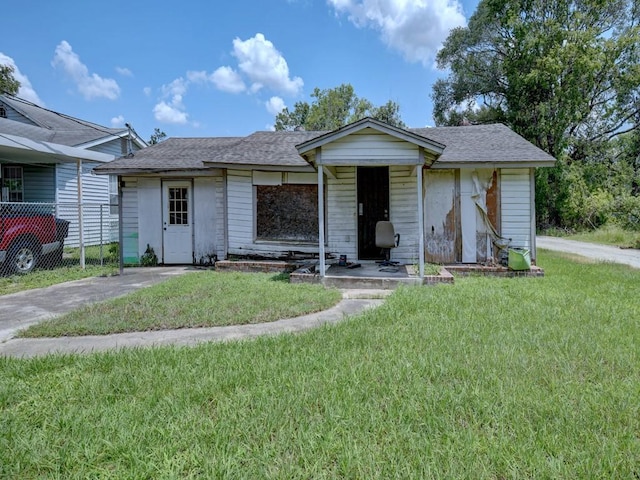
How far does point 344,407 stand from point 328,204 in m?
7.26

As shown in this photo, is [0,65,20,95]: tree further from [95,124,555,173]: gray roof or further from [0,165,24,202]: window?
[95,124,555,173]: gray roof

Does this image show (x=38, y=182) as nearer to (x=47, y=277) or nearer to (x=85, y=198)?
(x=85, y=198)

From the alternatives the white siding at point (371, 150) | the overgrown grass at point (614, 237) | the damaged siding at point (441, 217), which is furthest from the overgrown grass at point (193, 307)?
the overgrown grass at point (614, 237)

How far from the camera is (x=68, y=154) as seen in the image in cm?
995

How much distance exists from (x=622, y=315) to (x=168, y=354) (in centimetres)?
515

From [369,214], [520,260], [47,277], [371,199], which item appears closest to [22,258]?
[47,277]

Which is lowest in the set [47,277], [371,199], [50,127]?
[47,277]

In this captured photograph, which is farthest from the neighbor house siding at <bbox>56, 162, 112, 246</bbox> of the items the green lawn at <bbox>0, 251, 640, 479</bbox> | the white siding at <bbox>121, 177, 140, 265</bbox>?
the green lawn at <bbox>0, 251, 640, 479</bbox>

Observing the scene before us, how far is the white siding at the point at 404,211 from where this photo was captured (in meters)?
9.45

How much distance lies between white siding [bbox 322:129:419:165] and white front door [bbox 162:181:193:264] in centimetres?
500

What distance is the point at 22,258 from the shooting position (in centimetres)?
898

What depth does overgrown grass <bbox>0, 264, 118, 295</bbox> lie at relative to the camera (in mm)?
7695

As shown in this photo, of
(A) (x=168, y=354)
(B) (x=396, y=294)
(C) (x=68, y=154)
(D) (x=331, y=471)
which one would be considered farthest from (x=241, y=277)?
(D) (x=331, y=471)

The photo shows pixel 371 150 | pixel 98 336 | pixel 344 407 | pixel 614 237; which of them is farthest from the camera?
pixel 614 237
